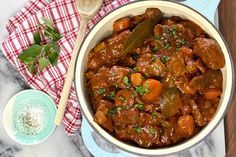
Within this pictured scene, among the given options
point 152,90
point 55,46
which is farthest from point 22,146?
point 152,90

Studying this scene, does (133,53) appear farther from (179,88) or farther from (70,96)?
(70,96)

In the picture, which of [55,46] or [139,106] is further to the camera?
[55,46]

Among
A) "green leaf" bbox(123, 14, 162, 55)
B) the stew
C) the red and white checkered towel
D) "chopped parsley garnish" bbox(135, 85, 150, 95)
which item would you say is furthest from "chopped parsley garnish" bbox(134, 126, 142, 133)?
the red and white checkered towel

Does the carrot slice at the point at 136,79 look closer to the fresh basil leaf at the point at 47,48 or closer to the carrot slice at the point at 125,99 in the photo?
the carrot slice at the point at 125,99

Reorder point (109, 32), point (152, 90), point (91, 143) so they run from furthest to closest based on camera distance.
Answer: point (91, 143) < point (109, 32) < point (152, 90)

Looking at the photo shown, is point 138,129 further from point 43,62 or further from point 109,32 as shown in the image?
point 43,62

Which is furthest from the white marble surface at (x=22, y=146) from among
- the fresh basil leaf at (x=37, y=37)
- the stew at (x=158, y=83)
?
the stew at (x=158, y=83)

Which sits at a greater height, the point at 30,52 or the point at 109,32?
the point at 109,32
